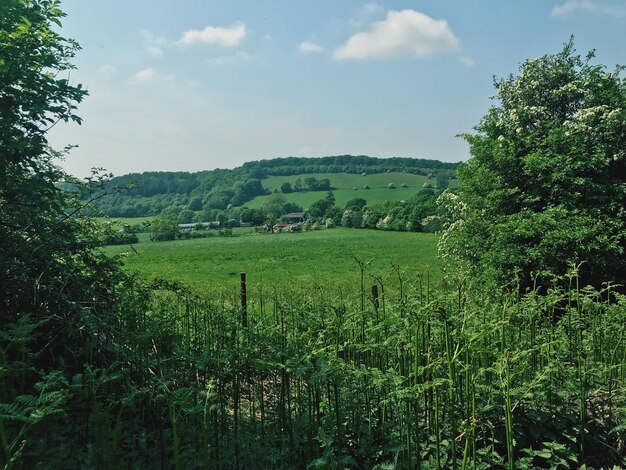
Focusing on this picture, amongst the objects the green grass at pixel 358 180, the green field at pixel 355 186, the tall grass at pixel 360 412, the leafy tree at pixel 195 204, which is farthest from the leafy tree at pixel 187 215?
the tall grass at pixel 360 412

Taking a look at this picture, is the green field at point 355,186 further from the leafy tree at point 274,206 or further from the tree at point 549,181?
the tree at point 549,181

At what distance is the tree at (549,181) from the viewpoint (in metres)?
10.8

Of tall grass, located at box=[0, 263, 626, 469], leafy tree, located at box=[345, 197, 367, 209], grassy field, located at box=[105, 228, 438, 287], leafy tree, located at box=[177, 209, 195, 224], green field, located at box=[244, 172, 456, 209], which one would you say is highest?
green field, located at box=[244, 172, 456, 209]

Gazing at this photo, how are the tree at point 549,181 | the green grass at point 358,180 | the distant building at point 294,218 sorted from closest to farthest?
the tree at point 549,181
the distant building at point 294,218
the green grass at point 358,180

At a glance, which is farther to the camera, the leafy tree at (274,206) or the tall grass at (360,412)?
the leafy tree at (274,206)

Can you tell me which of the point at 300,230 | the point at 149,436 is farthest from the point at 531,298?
the point at 300,230

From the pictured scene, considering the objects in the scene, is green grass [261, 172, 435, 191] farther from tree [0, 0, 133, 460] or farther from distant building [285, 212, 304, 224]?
tree [0, 0, 133, 460]

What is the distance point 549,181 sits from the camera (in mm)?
11664

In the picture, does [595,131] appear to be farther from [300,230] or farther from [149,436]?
[300,230]

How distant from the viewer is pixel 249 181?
315 feet

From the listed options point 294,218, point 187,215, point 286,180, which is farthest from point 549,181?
point 286,180

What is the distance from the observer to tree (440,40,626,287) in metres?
10.8

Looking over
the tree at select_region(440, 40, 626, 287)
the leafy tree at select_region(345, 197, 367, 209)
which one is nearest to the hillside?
the leafy tree at select_region(345, 197, 367, 209)

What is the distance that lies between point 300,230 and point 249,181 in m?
29.2
